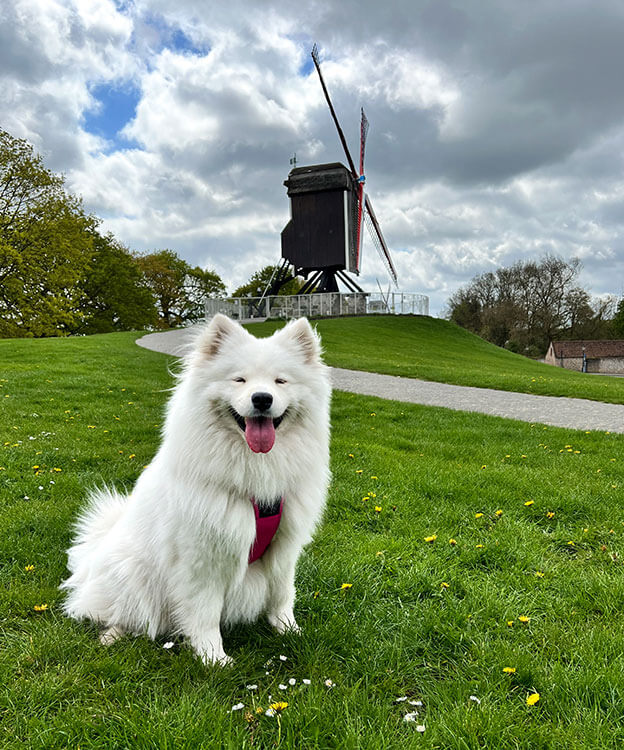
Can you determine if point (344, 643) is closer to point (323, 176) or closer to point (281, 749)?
point (281, 749)

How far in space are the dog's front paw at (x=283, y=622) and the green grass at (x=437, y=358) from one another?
33.2ft

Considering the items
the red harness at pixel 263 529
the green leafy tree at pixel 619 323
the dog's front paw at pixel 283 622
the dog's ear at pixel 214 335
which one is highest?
the green leafy tree at pixel 619 323

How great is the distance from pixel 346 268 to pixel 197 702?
33.6 meters

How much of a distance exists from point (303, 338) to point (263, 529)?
1.05 m

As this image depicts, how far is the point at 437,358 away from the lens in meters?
24.8

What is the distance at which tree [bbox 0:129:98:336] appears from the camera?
25.5 m

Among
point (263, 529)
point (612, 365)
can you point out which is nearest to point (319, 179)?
point (263, 529)

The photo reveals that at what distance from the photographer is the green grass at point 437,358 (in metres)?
13.5

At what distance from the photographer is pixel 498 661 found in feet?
7.88

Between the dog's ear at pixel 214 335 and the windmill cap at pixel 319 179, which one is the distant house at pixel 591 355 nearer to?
the windmill cap at pixel 319 179

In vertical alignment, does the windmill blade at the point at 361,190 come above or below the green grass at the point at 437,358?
above

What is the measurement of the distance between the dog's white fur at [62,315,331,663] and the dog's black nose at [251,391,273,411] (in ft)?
0.08

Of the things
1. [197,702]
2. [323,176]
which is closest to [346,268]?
[323,176]

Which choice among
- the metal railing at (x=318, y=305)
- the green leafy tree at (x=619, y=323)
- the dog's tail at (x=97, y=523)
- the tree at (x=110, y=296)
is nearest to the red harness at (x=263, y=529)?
the dog's tail at (x=97, y=523)
